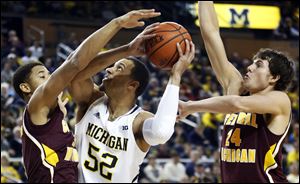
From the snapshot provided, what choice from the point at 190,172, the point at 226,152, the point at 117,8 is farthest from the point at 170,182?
the point at 117,8

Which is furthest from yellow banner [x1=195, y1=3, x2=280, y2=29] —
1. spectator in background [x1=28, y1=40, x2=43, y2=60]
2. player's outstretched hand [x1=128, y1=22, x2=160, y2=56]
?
player's outstretched hand [x1=128, y1=22, x2=160, y2=56]

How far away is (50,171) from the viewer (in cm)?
421

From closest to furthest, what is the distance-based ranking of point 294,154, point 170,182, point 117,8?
point 170,182
point 294,154
point 117,8

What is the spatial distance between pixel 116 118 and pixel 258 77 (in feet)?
3.39

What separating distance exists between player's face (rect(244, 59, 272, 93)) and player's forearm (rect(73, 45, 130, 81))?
0.89m

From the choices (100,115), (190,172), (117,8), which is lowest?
(190,172)

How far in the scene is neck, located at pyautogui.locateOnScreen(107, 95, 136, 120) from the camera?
4281 millimetres

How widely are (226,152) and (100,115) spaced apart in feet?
3.03

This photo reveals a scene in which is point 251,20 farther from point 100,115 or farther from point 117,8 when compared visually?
point 100,115

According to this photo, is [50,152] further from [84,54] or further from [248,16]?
[248,16]

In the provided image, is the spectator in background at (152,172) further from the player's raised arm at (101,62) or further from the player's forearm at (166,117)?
the player's forearm at (166,117)

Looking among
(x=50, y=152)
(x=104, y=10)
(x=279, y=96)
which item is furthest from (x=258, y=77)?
(x=104, y=10)

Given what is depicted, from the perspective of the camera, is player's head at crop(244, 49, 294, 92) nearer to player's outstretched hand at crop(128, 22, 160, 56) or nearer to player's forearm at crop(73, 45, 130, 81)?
player's outstretched hand at crop(128, 22, 160, 56)

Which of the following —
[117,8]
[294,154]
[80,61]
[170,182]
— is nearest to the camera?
[80,61]
